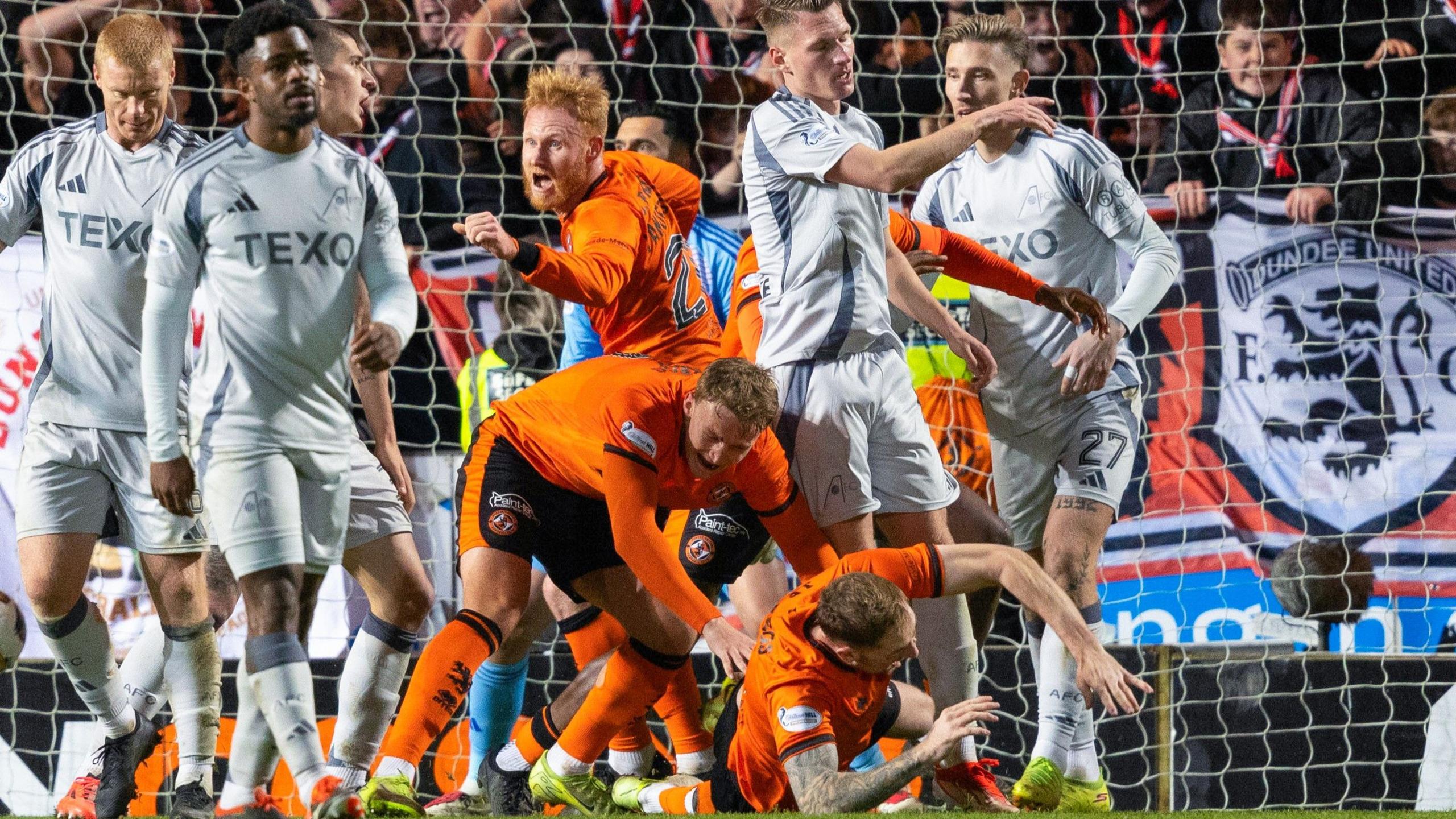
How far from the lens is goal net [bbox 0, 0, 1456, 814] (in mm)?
5148

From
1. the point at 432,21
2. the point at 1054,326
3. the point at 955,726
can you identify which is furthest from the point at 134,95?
the point at 432,21

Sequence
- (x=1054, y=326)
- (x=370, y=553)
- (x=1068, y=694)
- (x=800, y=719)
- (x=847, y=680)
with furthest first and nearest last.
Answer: (x=1054, y=326) → (x=1068, y=694) → (x=370, y=553) → (x=847, y=680) → (x=800, y=719)

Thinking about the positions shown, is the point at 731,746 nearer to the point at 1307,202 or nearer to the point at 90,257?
the point at 90,257

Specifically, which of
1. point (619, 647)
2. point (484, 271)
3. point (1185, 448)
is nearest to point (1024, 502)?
point (619, 647)

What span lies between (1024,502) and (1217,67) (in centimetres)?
319

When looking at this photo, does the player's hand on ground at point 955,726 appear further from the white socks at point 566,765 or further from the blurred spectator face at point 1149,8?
the blurred spectator face at point 1149,8

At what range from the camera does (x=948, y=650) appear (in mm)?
4062

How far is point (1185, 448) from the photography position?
6.30 m

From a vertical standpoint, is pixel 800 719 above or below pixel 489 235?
below

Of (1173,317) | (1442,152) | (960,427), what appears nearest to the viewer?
(960,427)

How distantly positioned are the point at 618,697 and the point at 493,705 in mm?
612

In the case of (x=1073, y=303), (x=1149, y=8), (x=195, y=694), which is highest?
(x=1149, y=8)

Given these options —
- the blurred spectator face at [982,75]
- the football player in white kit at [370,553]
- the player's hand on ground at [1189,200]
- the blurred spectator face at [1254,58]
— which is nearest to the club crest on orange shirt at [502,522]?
the football player in white kit at [370,553]

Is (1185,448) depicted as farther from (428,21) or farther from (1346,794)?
(428,21)
